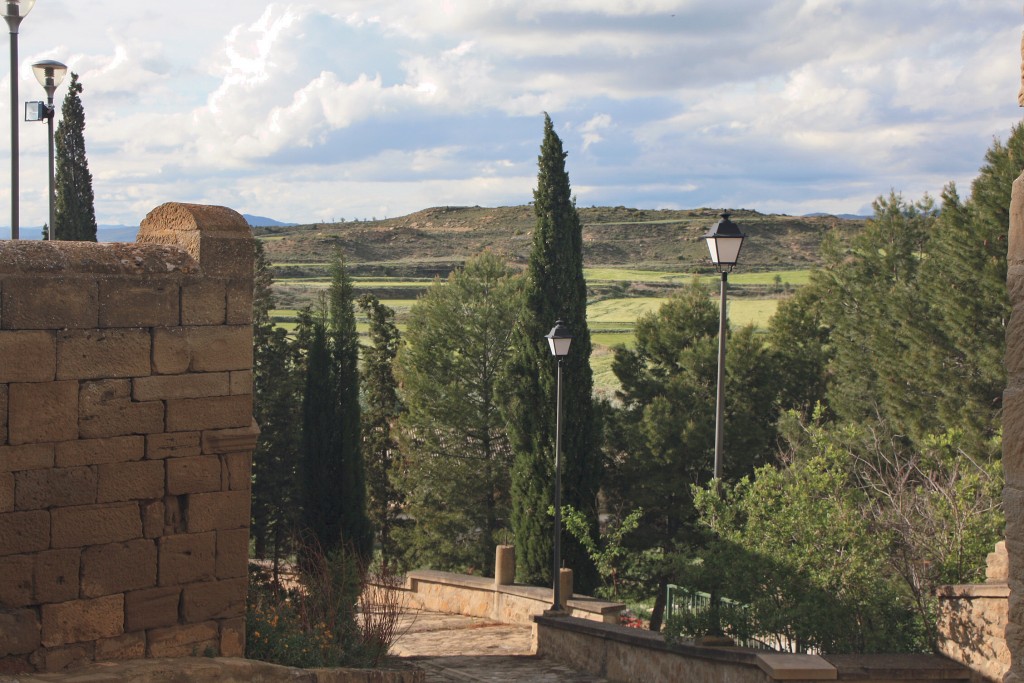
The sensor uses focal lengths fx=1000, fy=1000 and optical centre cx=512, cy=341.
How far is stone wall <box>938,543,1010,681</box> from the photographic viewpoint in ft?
25.8

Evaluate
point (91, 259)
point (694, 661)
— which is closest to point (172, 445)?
point (91, 259)

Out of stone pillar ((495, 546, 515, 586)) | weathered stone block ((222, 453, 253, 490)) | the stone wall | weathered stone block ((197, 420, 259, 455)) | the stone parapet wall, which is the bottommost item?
the stone parapet wall

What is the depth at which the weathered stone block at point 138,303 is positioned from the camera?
6770 mm

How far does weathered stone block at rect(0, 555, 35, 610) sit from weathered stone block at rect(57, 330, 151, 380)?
1.21 metres

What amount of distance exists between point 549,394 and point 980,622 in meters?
13.9

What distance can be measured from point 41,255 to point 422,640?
35.7 feet

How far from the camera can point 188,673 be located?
6.02 metres

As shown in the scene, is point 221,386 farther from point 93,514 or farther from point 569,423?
point 569,423

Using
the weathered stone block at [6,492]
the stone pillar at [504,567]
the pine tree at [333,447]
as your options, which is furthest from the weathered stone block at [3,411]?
the pine tree at [333,447]

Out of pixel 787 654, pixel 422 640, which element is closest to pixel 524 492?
pixel 422 640

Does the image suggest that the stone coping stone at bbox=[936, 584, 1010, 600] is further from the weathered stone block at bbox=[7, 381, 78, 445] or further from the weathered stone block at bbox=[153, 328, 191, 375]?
the weathered stone block at bbox=[7, 381, 78, 445]

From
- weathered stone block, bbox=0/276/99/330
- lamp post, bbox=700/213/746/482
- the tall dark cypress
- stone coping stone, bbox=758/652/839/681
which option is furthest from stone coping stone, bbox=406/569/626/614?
weathered stone block, bbox=0/276/99/330

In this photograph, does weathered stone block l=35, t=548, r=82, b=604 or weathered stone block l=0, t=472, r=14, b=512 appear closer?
weathered stone block l=0, t=472, r=14, b=512

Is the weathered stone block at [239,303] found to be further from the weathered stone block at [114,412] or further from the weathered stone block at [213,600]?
the weathered stone block at [213,600]
